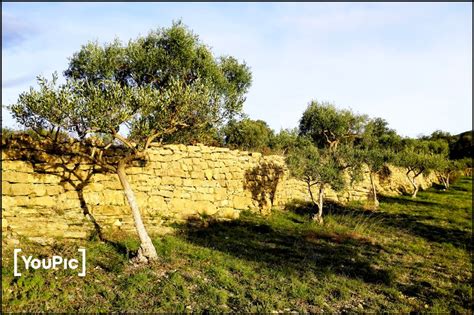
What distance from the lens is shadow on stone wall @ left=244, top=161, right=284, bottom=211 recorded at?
25.8m

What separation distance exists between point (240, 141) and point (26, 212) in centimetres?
3533

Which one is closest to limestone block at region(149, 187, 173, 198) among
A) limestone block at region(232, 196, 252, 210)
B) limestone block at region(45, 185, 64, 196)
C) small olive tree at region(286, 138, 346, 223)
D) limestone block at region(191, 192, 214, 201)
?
limestone block at region(191, 192, 214, 201)

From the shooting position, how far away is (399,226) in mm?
24250

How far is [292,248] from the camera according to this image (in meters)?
17.5

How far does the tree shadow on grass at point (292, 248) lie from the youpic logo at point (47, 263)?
5750mm

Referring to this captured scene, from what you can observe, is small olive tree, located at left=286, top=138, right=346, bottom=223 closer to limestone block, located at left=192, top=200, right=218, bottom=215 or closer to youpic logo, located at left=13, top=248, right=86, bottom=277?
limestone block, located at left=192, top=200, right=218, bottom=215

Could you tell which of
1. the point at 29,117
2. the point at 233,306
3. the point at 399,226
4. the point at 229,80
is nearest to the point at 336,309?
the point at 233,306

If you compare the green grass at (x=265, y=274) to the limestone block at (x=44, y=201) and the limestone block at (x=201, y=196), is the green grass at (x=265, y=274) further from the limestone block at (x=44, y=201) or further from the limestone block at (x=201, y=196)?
the limestone block at (x=44, y=201)

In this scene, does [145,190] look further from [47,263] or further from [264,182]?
[264,182]

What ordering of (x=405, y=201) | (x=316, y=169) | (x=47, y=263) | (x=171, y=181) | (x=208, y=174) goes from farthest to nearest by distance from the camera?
(x=405, y=201) → (x=316, y=169) → (x=208, y=174) → (x=171, y=181) → (x=47, y=263)

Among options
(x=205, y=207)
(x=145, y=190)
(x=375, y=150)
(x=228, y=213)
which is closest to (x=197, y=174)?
(x=205, y=207)

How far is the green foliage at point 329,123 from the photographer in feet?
142

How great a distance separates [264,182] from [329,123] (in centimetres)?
1967

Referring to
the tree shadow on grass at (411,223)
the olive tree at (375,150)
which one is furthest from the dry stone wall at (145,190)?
the olive tree at (375,150)
